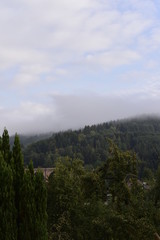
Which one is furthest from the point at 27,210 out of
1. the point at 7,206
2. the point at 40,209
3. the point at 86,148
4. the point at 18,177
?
the point at 86,148

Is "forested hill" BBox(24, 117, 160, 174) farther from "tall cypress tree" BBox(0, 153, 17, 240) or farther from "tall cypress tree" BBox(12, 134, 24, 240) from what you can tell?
"tall cypress tree" BBox(0, 153, 17, 240)

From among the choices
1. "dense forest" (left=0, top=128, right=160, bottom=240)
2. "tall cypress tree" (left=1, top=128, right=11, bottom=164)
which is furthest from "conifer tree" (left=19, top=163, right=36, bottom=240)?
"tall cypress tree" (left=1, top=128, right=11, bottom=164)

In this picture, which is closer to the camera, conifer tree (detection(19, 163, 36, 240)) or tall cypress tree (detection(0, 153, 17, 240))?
tall cypress tree (detection(0, 153, 17, 240))

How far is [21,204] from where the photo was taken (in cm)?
1421

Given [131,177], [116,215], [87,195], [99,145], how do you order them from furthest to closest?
[99,145] < [87,195] < [131,177] < [116,215]

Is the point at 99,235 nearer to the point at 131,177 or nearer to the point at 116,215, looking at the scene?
the point at 116,215

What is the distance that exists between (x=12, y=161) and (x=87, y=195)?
9.60 m

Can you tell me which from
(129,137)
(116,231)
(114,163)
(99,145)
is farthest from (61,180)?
(129,137)

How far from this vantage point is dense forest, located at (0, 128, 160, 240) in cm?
1407

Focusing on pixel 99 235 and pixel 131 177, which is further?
pixel 131 177

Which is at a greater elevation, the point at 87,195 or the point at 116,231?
the point at 87,195

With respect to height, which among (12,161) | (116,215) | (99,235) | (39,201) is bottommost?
(99,235)

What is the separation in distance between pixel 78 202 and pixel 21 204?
1021 centimetres

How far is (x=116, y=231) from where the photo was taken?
19.1m
